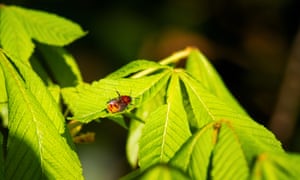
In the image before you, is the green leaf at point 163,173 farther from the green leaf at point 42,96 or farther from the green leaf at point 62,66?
the green leaf at point 62,66

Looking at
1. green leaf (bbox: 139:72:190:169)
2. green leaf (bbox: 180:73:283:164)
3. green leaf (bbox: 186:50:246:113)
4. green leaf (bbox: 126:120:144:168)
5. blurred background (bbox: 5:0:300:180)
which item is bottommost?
blurred background (bbox: 5:0:300:180)

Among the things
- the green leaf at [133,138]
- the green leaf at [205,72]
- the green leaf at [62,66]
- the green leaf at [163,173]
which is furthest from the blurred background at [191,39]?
the green leaf at [163,173]

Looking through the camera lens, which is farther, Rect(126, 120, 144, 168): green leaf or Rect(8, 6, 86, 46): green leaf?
Rect(126, 120, 144, 168): green leaf

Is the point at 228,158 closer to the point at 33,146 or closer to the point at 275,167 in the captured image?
the point at 275,167

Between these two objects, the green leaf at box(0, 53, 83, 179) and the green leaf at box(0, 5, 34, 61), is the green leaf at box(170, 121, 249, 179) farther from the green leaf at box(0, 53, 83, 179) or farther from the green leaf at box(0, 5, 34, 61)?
the green leaf at box(0, 5, 34, 61)

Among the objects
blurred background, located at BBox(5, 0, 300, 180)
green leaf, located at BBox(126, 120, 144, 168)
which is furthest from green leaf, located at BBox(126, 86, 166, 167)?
blurred background, located at BBox(5, 0, 300, 180)
